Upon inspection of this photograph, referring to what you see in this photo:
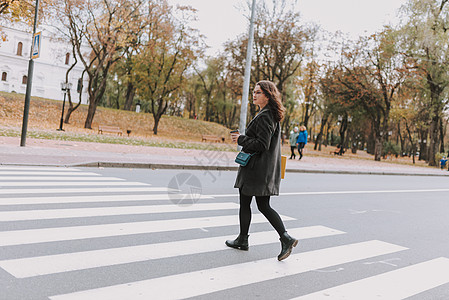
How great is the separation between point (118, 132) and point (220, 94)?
2557 cm

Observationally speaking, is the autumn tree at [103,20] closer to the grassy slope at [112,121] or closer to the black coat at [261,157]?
the grassy slope at [112,121]

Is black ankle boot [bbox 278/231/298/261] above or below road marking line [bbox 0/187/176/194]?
above

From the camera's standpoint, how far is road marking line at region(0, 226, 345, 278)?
3643 millimetres

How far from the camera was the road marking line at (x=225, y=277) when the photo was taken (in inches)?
129

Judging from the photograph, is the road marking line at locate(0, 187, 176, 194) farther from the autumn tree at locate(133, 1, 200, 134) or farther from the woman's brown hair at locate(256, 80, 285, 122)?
the autumn tree at locate(133, 1, 200, 134)

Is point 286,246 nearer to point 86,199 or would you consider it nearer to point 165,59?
point 86,199

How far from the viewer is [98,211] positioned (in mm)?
6082

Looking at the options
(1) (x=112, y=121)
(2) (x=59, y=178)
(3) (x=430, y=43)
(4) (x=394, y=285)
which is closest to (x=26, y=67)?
(1) (x=112, y=121)

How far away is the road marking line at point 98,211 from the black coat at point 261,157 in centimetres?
241

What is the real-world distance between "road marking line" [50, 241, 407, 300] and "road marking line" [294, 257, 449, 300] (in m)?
0.50

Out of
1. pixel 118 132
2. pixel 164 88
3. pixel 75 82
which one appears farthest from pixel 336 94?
pixel 75 82

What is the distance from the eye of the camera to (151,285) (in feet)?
11.5

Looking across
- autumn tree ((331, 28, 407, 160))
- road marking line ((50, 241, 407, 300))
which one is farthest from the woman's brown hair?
autumn tree ((331, 28, 407, 160))

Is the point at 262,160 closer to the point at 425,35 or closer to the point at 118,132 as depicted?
the point at 118,132
